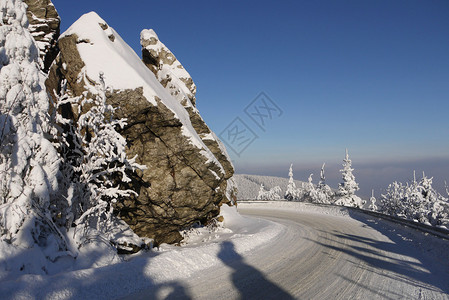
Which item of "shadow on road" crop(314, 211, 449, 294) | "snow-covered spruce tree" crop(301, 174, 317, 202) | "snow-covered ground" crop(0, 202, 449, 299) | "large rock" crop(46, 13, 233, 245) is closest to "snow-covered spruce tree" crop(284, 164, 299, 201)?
"snow-covered spruce tree" crop(301, 174, 317, 202)

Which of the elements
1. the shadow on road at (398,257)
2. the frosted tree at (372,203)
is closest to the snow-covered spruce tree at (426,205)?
the frosted tree at (372,203)

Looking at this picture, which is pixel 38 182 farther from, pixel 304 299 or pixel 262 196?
pixel 262 196

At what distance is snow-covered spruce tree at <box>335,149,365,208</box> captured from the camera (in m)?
36.6

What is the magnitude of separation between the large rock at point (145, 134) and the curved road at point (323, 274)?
3.52 meters

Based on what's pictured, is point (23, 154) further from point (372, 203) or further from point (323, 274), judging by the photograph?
point (372, 203)

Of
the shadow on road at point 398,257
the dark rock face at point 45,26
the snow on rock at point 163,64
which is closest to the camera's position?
the shadow on road at point 398,257

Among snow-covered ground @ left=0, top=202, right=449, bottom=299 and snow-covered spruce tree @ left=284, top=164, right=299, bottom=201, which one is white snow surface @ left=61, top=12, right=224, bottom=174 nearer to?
snow-covered ground @ left=0, top=202, right=449, bottom=299

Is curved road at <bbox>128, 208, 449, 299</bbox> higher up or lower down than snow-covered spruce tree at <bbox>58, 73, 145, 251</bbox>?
lower down

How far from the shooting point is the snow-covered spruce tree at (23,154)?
5.73m

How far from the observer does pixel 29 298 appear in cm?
455

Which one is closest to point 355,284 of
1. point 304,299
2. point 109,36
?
point 304,299

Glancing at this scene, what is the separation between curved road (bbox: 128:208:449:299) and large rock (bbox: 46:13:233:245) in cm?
352

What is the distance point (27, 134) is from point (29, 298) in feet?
12.4

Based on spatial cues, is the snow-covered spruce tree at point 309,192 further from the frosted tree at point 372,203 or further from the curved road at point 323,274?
the curved road at point 323,274
